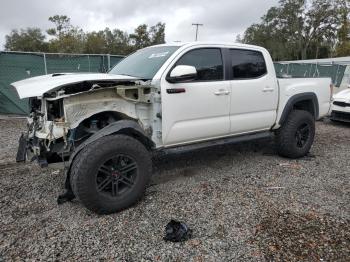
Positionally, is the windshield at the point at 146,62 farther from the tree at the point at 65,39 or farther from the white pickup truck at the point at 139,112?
the tree at the point at 65,39

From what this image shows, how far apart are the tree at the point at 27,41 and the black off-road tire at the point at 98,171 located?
187 ft

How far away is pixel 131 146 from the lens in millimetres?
3709

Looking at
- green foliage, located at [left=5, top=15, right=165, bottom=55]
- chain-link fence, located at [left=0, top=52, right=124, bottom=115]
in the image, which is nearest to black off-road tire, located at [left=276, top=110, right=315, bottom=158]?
chain-link fence, located at [left=0, top=52, right=124, bottom=115]

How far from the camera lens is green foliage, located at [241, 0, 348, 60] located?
51000 mm

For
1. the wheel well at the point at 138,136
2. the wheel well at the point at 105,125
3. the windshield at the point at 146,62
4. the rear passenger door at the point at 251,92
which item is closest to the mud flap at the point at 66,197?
the wheel well at the point at 105,125

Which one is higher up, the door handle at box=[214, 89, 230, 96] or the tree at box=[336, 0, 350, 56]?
the tree at box=[336, 0, 350, 56]

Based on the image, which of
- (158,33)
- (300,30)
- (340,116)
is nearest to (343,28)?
(300,30)

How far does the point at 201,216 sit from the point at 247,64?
2521 mm

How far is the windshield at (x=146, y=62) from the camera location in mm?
4263

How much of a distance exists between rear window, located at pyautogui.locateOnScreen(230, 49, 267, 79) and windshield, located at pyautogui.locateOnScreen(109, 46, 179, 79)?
3.14ft

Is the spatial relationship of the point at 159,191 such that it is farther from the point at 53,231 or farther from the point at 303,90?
the point at 303,90

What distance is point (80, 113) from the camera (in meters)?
3.63

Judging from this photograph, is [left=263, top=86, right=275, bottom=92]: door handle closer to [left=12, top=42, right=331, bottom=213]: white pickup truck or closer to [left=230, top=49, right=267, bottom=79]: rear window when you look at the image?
[left=12, top=42, right=331, bottom=213]: white pickup truck

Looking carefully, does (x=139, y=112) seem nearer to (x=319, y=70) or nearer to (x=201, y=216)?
(x=201, y=216)
